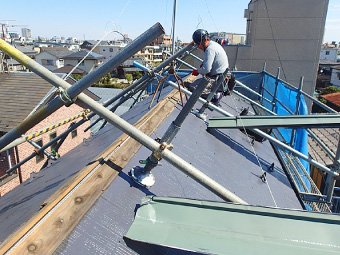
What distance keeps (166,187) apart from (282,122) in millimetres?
1551

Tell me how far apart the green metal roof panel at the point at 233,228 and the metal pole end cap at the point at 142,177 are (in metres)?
1.05

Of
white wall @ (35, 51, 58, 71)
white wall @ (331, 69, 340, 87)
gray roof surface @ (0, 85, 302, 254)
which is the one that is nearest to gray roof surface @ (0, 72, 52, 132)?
gray roof surface @ (0, 85, 302, 254)

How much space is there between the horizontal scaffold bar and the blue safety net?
332 cm

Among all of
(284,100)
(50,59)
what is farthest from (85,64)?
(284,100)

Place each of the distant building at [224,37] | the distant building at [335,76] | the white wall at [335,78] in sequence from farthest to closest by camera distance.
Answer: the white wall at [335,78] → the distant building at [335,76] → the distant building at [224,37]

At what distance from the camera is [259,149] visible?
21.2ft

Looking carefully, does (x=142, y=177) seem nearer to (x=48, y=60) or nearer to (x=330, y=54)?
(x=48, y=60)

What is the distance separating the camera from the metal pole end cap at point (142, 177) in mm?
3105

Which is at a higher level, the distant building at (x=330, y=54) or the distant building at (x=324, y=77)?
the distant building at (x=330, y=54)

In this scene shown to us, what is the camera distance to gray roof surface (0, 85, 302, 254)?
2.36 metres

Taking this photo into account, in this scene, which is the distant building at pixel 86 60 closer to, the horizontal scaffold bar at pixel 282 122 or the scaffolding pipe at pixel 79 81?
the horizontal scaffold bar at pixel 282 122

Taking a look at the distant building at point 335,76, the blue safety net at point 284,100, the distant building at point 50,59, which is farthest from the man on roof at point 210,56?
the distant building at point 50,59

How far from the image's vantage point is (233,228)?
1.80 m

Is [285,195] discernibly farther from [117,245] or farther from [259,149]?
[117,245]
